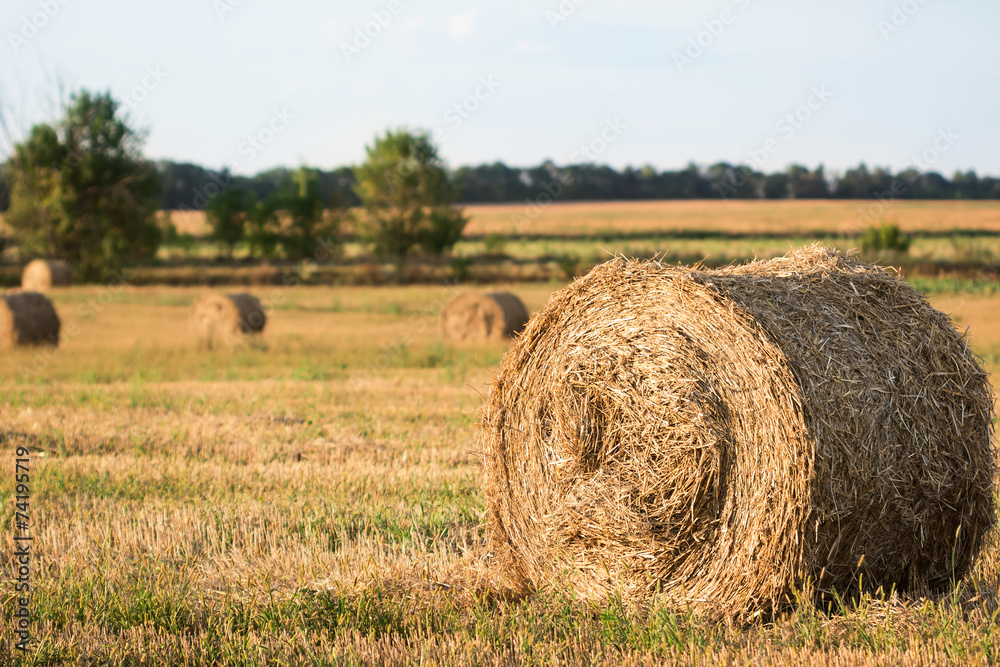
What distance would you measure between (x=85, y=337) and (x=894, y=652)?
68.4ft

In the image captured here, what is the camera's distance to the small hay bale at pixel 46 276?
3491 cm

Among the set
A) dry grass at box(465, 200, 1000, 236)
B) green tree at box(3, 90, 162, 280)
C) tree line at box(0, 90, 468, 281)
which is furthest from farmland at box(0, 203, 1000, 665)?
dry grass at box(465, 200, 1000, 236)

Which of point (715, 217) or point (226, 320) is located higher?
point (715, 217)

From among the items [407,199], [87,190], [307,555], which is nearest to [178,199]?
[407,199]

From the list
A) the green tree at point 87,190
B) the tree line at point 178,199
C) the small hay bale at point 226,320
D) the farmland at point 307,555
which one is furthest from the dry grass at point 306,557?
the green tree at point 87,190

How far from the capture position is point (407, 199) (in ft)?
203

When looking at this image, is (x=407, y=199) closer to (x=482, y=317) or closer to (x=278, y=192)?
(x=278, y=192)

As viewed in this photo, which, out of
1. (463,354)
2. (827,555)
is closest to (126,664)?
(827,555)

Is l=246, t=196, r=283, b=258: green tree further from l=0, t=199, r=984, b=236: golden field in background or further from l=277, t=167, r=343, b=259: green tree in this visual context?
l=0, t=199, r=984, b=236: golden field in background

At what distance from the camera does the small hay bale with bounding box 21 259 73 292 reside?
115 ft

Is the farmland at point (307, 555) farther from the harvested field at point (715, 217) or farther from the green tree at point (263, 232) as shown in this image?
the harvested field at point (715, 217)

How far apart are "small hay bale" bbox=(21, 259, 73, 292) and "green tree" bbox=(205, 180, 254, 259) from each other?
28900 mm

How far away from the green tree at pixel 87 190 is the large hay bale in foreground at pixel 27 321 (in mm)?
26716

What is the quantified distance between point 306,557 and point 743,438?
287 cm
